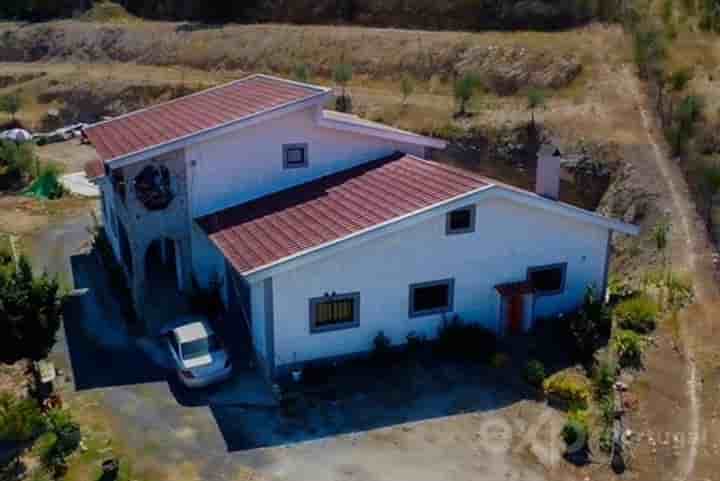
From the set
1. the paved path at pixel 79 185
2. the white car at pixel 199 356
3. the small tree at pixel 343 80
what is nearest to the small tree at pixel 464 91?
the small tree at pixel 343 80

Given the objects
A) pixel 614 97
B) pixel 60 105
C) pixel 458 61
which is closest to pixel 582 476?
pixel 614 97

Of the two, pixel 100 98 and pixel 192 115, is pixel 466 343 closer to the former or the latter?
pixel 192 115

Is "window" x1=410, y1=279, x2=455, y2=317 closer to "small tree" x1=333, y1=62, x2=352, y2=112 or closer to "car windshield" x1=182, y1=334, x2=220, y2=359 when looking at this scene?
"car windshield" x1=182, y1=334, x2=220, y2=359

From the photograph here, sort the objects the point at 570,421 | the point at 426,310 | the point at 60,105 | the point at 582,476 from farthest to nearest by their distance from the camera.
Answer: the point at 60,105 < the point at 426,310 < the point at 570,421 < the point at 582,476

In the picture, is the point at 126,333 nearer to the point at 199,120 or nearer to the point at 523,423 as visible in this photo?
the point at 199,120

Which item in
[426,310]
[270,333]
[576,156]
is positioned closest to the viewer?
[270,333]

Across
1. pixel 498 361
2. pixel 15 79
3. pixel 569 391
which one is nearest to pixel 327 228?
pixel 498 361

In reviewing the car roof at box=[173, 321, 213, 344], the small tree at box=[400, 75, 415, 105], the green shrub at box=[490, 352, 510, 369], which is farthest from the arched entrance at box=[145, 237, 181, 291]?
the small tree at box=[400, 75, 415, 105]

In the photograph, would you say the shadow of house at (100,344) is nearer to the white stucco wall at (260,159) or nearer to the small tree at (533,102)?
the white stucco wall at (260,159)
